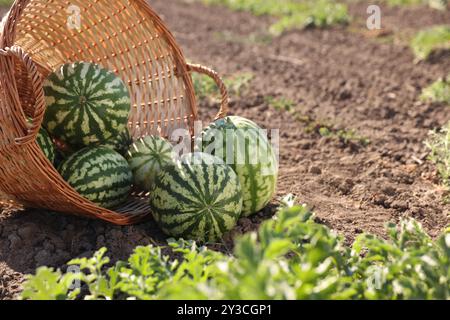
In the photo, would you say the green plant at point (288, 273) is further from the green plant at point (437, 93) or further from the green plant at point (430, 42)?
the green plant at point (430, 42)

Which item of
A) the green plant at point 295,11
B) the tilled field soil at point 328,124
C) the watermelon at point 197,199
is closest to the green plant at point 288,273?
the watermelon at point 197,199

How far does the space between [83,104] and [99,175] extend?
17.2 inches

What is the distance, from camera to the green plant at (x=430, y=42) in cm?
789

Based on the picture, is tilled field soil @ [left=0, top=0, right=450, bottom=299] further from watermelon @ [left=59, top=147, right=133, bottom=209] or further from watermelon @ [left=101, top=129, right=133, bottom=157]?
watermelon @ [left=101, top=129, right=133, bottom=157]

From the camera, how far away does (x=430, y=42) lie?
8086 millimetres

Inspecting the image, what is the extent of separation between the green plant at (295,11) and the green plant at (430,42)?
1941mm

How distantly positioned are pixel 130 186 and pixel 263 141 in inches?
32.5

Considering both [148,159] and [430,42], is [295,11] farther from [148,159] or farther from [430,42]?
[148,159]

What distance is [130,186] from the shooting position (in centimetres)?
366

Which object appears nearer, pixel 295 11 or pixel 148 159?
pixel 148 159

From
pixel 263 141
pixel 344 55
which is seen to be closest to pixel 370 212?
pixel 263 141

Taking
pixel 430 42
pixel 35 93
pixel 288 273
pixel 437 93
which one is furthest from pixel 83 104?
pixel 430 42
